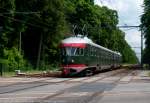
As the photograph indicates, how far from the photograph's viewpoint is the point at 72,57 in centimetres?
4844

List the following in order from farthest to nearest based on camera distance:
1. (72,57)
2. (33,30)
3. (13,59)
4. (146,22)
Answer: (146,22) < (33,30) < (13,59) < (72,57)

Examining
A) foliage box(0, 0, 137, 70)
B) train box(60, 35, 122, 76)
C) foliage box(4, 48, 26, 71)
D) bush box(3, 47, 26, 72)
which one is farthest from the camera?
foliage box(0, 0, 137, 70)

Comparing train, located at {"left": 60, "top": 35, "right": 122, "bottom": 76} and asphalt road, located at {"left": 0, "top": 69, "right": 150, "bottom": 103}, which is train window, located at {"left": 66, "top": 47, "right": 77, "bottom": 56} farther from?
asphalt road, located at {"left": 0, "top": 69, "right": 150, "bottom": 103}

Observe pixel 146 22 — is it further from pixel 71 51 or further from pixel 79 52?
pixel 71 51

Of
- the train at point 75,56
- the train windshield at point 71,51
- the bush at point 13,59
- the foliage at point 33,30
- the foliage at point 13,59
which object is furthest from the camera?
the foliage at point 33,30

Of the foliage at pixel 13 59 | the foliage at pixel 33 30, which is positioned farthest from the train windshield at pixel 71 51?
the foliage at pixel 13 59

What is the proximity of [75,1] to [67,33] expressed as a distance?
2435 cm

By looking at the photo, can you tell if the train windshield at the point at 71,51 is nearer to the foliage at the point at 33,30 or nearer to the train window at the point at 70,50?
the train window at the point at 70,50

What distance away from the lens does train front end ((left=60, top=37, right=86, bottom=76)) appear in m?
48.4

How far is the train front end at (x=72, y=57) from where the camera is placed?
159ft

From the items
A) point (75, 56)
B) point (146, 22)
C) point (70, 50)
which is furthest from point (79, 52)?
point (146, 22)

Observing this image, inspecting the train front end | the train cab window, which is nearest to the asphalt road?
the train front end

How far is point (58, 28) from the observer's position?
8275 centimetres

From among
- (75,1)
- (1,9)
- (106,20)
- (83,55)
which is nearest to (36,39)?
(1,9)
